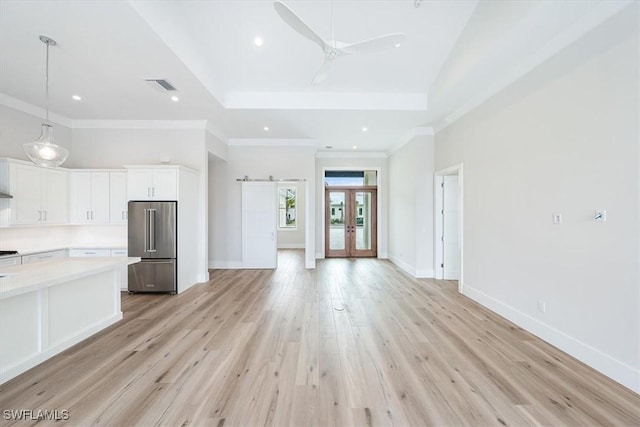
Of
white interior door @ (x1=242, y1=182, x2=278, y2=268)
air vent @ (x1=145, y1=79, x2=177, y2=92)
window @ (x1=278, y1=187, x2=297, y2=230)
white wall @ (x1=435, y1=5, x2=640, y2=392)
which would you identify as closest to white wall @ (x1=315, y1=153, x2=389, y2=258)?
white interior door @ (x1=242, y1=182, x2=278, y2=268)

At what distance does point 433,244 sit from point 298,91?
13.6ft

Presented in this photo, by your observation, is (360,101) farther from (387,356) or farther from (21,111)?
(21,111)

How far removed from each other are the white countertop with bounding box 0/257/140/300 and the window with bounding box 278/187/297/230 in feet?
26.2

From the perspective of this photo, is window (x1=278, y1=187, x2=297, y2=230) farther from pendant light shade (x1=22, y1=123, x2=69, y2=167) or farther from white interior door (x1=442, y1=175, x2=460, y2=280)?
pendant light shade (x1=22, y1=123, x2=69, y2=167)

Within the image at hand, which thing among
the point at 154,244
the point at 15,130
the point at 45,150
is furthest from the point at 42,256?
the point at 45,150

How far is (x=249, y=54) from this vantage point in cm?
397

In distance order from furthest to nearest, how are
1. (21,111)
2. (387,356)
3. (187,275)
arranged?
1. (187,275)
2. (21,111)
3. (387,356)

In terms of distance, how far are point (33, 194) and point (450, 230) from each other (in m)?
7.40

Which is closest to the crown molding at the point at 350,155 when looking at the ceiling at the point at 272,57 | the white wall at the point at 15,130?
the ceiling at the point at 272,57

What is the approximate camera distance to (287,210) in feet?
37.3

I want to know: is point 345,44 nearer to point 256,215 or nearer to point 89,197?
point 256,215

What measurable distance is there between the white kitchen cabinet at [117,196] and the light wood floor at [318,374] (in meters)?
1.84

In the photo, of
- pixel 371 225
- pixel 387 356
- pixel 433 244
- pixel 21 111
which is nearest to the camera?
pixel 387 356

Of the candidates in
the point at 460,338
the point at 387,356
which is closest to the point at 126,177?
the point at 387,356
